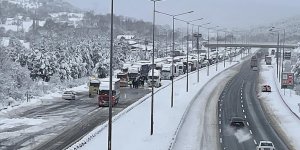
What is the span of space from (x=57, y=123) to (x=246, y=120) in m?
19.4

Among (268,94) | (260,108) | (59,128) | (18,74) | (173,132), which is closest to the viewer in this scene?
(173,132)

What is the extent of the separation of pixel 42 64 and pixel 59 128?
46.6m

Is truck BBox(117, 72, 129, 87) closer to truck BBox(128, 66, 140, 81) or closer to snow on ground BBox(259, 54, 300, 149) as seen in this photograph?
truck BBox(128, 66, 140, 81)

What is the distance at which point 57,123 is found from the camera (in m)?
47.5

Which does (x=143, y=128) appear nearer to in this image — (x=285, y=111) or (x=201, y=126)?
(x=201, y=126)

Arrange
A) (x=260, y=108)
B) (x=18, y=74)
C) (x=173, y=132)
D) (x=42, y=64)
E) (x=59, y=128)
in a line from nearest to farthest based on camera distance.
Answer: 1. (x=173, y=132)
2. (x=59, y=128)
3. (x=260, y=108)
4. (x=18, y=74)
5. (x=42, y=64)

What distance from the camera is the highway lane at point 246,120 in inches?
1612

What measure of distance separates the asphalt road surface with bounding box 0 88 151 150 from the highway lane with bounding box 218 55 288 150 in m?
11.2

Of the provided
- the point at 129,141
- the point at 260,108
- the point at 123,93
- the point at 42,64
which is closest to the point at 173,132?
the point at 129,141

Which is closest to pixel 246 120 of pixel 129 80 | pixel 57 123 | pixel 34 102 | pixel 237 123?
pixel 237 123

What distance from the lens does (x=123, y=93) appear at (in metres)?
76.8

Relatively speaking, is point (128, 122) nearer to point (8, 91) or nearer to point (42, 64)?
point (8, 91)

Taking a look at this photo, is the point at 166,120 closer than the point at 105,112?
Yes

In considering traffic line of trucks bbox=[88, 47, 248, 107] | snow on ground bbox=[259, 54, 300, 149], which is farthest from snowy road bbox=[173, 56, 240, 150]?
snow on ground bbox=[259, 54, 300, 149]
